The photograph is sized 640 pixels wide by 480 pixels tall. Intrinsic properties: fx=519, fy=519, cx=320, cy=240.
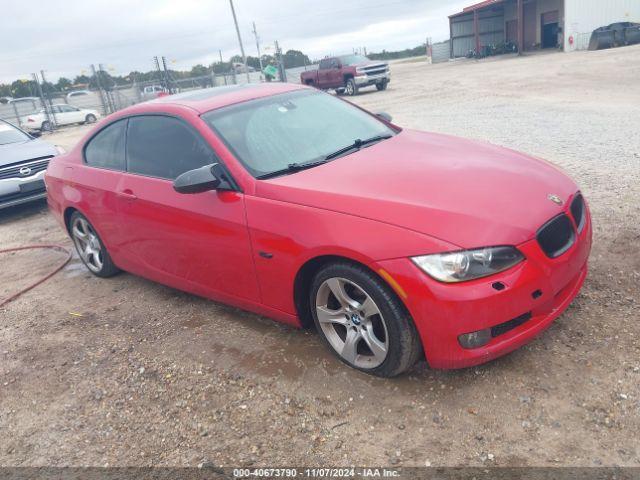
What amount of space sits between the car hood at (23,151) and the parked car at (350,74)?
17.2 metres

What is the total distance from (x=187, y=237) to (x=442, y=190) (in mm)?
1793

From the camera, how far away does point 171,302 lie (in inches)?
174

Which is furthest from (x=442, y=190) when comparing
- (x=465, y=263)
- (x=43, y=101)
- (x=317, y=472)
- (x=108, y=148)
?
(x=43, y=101)

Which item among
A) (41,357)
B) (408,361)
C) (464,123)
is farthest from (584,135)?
(41,357)

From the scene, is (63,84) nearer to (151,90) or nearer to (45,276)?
(151,90)

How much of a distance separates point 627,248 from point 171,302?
3.75 meters

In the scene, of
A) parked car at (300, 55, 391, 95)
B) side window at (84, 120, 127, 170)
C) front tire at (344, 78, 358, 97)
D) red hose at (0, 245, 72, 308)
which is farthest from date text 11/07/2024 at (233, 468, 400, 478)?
front tire at (344, 78, 358, 97)

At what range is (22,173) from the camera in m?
7.89

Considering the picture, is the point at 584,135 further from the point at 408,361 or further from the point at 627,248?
the point at 408,361

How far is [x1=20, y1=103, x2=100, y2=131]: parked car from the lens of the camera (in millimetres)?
27781

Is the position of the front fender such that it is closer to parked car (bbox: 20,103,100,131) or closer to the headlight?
the headlight

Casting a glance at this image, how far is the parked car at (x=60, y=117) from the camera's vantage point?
2778 centimetres

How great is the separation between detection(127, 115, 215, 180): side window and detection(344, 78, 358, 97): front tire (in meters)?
20.8

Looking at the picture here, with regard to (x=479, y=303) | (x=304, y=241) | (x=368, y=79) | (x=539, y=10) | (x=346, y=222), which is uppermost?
(x=539, y=10)
